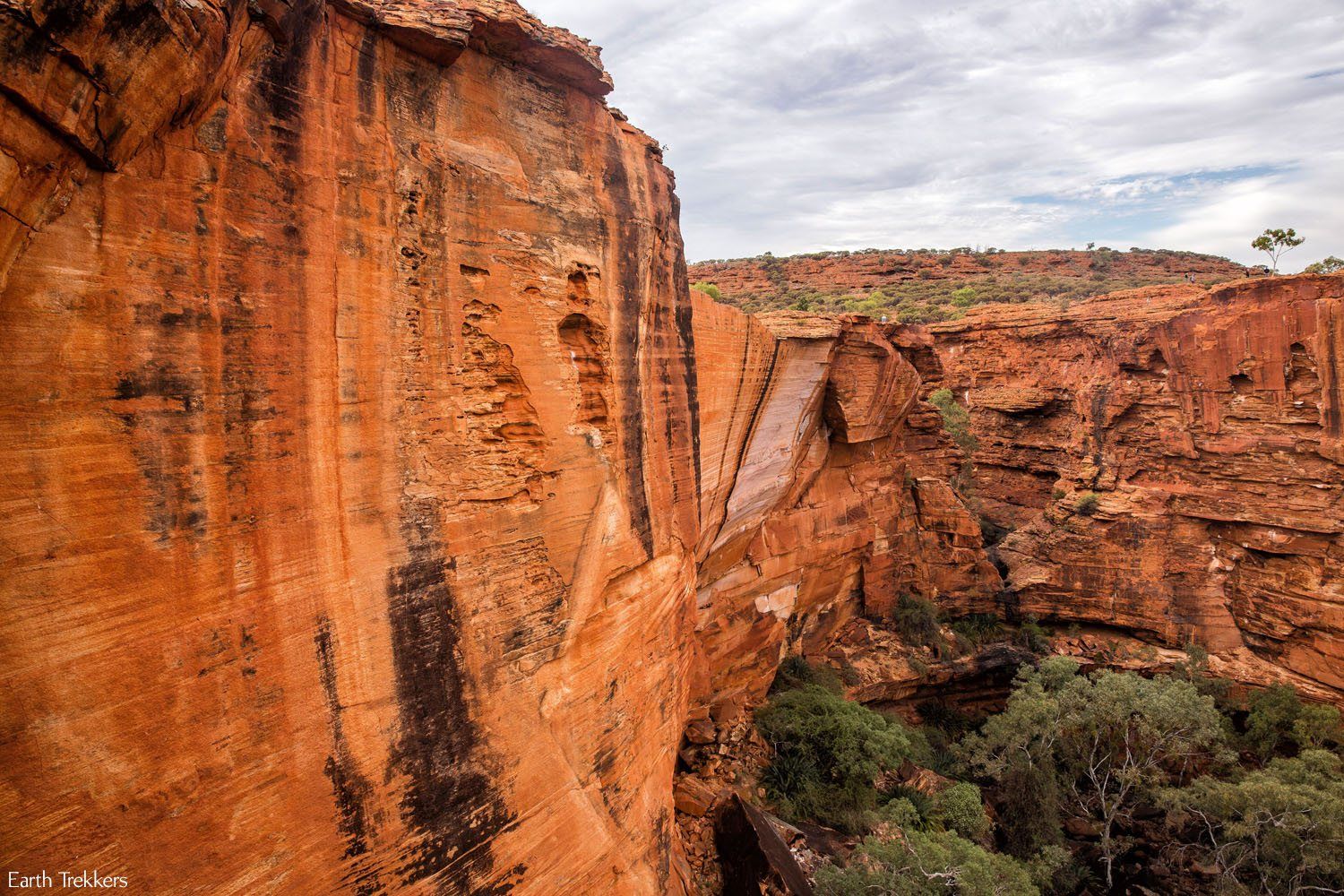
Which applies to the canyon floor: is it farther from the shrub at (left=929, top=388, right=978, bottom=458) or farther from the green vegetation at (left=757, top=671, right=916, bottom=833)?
the shrub at (left=929, top=388, right=978, bottom=458)

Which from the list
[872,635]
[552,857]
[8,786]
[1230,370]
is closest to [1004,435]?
[1230,370]

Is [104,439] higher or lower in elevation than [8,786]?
higher

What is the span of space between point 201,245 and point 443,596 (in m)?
2.91

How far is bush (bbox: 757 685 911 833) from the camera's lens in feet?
38.4

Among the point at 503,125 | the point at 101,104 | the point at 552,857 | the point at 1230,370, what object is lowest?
the point at 552,857

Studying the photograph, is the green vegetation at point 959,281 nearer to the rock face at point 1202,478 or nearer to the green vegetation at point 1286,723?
the rock face at point 1202,478

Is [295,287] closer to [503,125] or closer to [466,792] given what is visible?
[503,125]

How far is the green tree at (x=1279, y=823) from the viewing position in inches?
426

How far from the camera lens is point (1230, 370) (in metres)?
16.2

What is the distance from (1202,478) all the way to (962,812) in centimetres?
1152

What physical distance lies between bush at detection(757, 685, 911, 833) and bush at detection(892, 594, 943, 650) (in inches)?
159

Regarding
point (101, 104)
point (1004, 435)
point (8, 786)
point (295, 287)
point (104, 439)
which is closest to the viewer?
point (101, 104)

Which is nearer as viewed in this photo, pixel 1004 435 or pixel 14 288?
pixel 14 288

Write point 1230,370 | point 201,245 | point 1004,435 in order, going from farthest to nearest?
point 1004,435 → point 1230,370 → point 201,245
